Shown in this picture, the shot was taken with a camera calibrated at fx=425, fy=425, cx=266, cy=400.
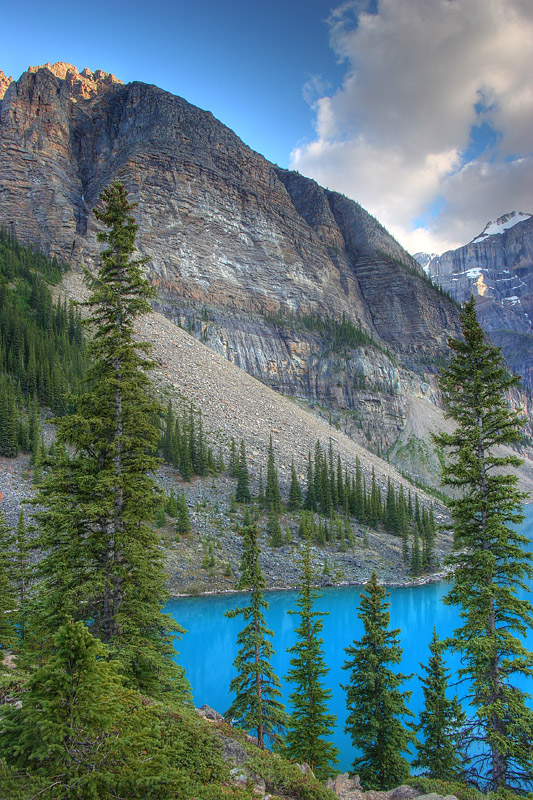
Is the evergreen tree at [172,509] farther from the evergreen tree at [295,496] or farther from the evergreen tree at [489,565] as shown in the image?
the evergreen tree at [489,565]

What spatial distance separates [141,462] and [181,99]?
569ft

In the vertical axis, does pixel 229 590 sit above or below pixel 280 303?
below

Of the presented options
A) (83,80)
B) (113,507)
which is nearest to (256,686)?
(113,507)

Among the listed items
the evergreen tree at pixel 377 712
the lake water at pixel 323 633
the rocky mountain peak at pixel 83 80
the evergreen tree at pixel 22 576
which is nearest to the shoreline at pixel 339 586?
the lake water at pixel 323 633

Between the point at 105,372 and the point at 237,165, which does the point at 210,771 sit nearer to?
the point at 105,372

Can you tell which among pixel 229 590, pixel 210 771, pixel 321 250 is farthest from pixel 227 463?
pixel 321 250

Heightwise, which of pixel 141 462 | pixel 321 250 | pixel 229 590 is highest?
pixel 321 250

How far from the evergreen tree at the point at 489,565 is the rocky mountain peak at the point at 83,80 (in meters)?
186

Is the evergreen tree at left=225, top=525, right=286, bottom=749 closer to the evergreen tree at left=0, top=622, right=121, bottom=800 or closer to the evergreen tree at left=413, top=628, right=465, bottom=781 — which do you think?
the evergreen tree at left=413, top=628, right=465, bottom=781

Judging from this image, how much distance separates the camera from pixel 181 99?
480 ft

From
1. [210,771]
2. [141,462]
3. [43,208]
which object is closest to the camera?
[210,771]

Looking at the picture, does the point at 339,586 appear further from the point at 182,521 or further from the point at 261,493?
the point at 182,521

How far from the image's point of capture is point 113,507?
412 inches

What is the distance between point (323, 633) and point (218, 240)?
4591 inches
